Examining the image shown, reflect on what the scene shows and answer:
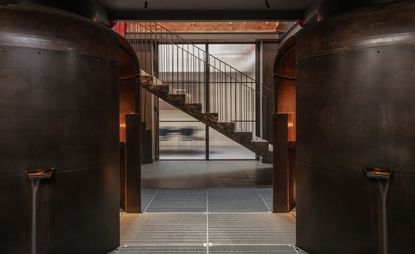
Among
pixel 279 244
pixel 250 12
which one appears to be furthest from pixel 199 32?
pixel 279 244

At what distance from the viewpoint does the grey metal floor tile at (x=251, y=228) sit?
13.4 ft

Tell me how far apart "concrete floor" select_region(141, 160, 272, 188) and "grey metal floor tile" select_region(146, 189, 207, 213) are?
0.57 metres

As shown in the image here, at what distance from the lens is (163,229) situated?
4.45 m

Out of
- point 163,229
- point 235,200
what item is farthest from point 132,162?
point 235,200

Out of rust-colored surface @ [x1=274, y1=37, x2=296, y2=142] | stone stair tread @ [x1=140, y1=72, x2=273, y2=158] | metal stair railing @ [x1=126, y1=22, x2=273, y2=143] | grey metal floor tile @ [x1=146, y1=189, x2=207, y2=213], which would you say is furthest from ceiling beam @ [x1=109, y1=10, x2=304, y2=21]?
metal stair railing @ [x1=126, y1=22, x2=273, y2=143]

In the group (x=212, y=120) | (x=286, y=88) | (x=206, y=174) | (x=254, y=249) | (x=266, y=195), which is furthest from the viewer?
(x=206, y=174)

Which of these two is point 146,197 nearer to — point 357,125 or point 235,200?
point 235,200

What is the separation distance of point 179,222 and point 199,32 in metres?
7.38

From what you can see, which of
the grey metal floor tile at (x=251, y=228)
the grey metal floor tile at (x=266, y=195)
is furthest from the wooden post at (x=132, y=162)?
the grey metal floor tile at (x=266, y=195)

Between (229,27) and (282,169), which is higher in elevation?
(229,27)

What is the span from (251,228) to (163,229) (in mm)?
1215

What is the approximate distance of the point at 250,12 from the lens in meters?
6.27

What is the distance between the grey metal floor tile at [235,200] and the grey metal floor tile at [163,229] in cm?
58

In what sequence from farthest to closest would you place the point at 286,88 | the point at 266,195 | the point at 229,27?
1. the point at 229,27
2. the point at 266,195
3. the point at 286,88
